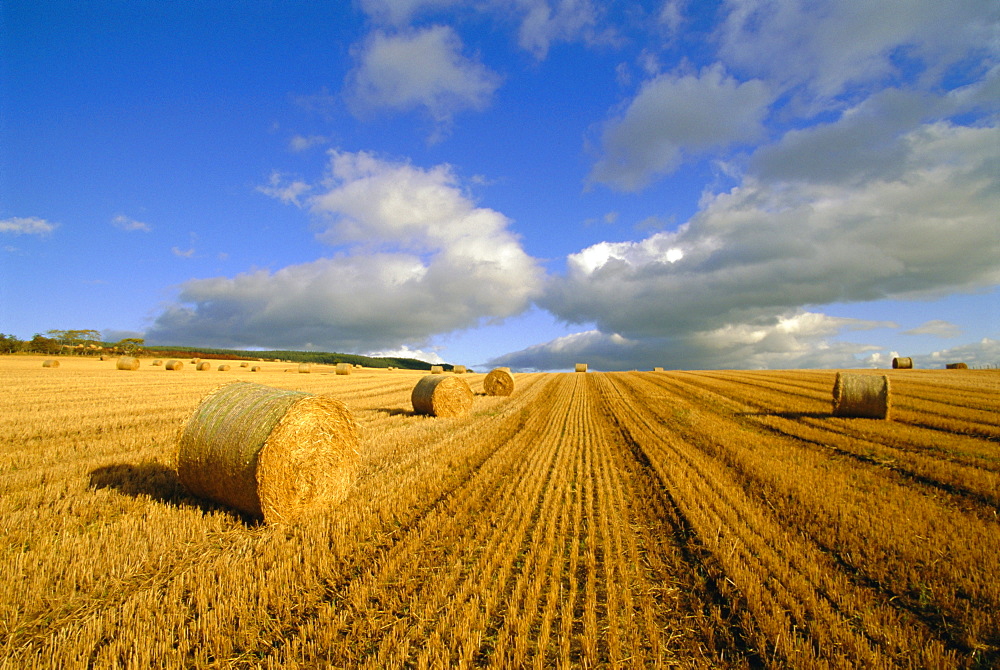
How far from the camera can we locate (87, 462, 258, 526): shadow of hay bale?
5.70 m

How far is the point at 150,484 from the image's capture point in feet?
20.4

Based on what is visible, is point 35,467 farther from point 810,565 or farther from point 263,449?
point 810,565

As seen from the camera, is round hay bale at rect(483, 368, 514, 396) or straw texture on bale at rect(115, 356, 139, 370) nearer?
round hay bale at rect(483, 368, 514, 396)

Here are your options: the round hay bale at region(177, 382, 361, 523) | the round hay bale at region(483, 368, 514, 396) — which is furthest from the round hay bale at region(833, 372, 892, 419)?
the round hay bale at region(177, 382, 361, 523)

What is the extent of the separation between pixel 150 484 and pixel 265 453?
2.19 m

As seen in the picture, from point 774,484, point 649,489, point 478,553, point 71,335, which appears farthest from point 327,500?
point 71,335

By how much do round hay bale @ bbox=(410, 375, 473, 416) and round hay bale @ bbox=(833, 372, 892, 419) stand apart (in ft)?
36.2

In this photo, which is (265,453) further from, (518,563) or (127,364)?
(127,364)

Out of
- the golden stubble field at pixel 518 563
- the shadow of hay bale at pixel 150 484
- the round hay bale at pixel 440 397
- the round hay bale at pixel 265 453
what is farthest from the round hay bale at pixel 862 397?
the shadow of hay bale at pixel 150 484

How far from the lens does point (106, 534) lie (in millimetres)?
4539

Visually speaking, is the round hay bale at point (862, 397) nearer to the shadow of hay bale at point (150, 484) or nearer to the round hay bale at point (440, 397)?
the round hay bale at point (440, 397)

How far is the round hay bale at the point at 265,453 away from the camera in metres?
5.44

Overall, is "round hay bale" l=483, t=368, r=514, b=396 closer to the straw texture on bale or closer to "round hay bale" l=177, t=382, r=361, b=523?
"round hay bale" l=177, t=382, r=361, b=523

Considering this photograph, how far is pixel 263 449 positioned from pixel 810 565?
596 cm
